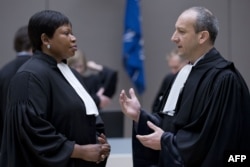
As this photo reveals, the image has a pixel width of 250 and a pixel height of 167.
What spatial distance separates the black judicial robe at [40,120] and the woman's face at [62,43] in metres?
0.09

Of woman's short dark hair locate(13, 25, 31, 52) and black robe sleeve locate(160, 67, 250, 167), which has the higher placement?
woman's short dark hair locate(13, 25, 31, 52)

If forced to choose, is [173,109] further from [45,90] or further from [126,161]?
[126,161]

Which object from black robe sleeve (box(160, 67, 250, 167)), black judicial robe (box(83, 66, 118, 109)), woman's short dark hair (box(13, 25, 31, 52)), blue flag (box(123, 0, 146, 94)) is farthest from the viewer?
blue flag (box(123, 0, 146, 94))

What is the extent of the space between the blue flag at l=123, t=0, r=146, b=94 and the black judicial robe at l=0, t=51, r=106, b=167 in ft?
13.7

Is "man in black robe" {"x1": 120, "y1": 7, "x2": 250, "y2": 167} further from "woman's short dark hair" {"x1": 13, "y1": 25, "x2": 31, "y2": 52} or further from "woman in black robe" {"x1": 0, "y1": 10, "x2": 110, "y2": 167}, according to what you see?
"woman's short dark hair" {"x1": 13, "y1": 25, "x2": 31, "y2": 52}

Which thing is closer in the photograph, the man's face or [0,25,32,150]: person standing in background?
the man's face

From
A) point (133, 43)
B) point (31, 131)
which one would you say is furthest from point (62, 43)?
point (133, 43)

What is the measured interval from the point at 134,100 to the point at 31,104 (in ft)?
2.47

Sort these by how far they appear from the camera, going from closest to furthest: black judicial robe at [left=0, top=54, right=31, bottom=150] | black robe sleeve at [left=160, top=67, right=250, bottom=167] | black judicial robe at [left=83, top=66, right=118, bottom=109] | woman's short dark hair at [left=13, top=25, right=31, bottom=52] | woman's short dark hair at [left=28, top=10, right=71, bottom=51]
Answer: black robe sleeve at [left=160, top=67, right=250, bottom=167] → woman's short dark hair at [left=28, top=10, right=71, bottom=51] → black judicial robe at [left=0, top=54, right=31, bottom=150] → woman's short dark hair at [left=13, top=25, right=31, bottom=52] → black judicial robe at [left=83, top=66, right=118, bottom=109]

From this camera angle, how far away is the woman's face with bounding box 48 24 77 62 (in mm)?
3134

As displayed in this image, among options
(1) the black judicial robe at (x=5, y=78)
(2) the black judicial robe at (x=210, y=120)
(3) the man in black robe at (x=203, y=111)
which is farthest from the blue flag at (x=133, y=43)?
(2) the black judicial robe at (x=210, y=120)

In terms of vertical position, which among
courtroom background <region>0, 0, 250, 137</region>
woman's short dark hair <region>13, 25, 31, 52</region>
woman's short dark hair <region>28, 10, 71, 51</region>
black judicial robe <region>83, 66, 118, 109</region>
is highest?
woman's short dark hair <region>28, 10, 71, 51</region>

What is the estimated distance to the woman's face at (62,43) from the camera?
313 centimetres

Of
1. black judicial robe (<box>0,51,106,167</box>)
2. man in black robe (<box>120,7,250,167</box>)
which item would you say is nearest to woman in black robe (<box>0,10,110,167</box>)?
black judicial robe (<box>0,51,106,167</box>)
